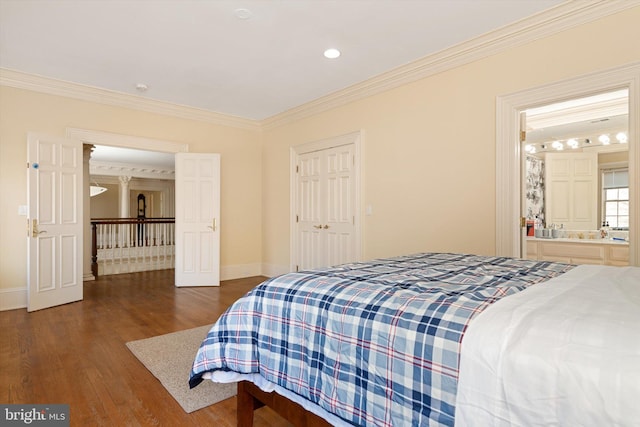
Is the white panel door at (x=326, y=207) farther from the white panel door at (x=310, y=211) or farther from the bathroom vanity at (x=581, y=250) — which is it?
the bathroom vanity at (x=581, y=250)

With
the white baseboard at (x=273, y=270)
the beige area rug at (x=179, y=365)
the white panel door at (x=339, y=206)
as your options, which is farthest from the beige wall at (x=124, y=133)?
the beige area rug at (x=179, y=365)

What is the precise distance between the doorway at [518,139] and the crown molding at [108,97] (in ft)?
13.9

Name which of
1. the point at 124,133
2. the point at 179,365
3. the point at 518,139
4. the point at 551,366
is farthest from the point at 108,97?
the point at 551,366

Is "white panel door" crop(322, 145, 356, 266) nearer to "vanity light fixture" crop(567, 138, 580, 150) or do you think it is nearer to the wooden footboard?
the wooden footboard

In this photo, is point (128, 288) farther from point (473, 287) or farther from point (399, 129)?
point (473, 287)

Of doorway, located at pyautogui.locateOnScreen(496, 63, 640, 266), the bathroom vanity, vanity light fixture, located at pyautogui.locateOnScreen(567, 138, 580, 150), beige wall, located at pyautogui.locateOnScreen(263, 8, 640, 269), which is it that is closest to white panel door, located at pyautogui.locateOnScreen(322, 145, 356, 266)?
Answer: beige wall, located at pyautogui.locateOnScreen(263, 8, 640, 269)

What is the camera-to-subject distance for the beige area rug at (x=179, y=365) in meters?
2.07

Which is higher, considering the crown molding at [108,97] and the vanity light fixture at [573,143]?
the crown molding at [108,97]

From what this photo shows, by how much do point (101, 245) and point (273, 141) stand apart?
3.70 m

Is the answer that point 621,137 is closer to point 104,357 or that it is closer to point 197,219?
point 197,219

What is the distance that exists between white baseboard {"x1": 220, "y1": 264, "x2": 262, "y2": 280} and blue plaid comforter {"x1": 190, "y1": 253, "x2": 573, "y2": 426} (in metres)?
4.30

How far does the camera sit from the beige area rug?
2.07 metres

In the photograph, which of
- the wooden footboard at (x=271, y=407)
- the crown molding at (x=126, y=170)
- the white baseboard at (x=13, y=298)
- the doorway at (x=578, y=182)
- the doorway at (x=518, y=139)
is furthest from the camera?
the crown molding at (x=126, y=170)

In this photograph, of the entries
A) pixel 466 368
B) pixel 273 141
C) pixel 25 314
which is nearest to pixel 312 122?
pixel 273 141
